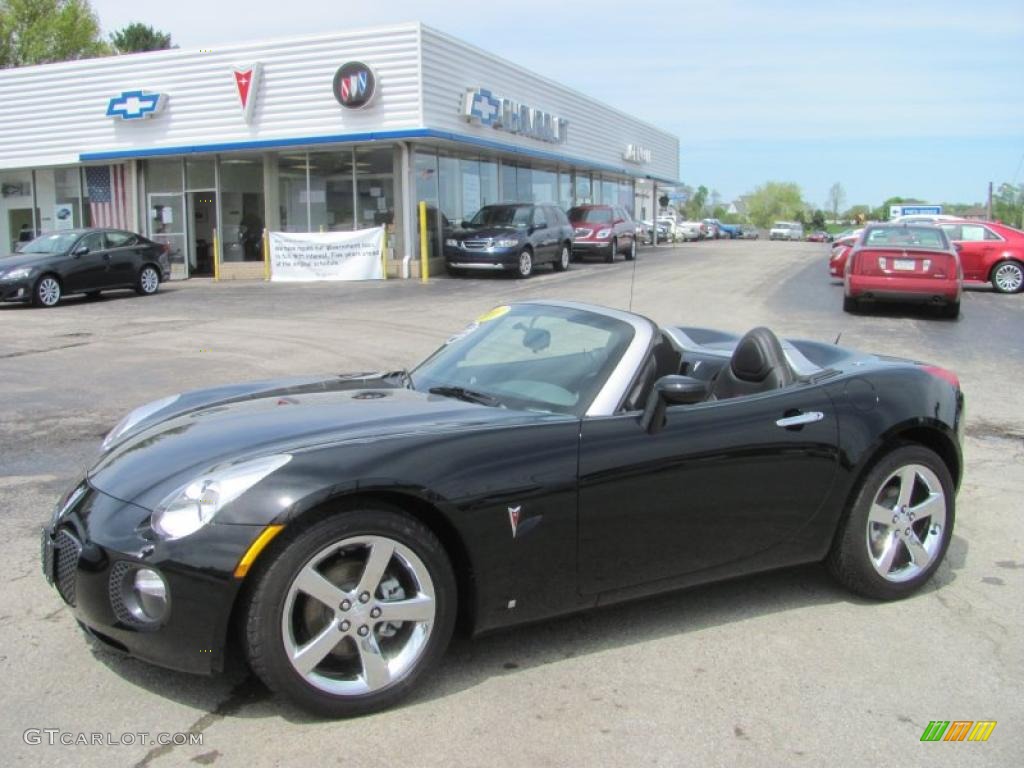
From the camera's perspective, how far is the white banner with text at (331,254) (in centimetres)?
2312

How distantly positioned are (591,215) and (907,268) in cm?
1509

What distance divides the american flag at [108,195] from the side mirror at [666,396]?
2608 centimetres

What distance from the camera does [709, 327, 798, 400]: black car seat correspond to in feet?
14.1

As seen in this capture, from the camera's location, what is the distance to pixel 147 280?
20.1 metres

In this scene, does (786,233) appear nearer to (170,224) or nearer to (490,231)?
(490,231)

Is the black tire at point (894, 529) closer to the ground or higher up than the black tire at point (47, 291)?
closer to the ground

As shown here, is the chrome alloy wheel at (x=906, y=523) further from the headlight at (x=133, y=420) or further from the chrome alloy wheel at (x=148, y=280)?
the chrome alloy wheel at (x=148, y=280)

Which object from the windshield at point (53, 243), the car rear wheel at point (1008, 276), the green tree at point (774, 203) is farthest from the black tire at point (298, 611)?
the green tree at point (774, 203)

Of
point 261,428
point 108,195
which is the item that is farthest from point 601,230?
point 261,428

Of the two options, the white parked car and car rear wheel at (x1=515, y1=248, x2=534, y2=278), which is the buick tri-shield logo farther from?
the white parked car

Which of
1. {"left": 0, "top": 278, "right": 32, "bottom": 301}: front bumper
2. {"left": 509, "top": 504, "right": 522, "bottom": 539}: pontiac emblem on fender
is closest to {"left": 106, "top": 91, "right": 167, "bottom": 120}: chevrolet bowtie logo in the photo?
{"left": 0, "top": 278, "right": 32, "bottom": 301}: front bumper

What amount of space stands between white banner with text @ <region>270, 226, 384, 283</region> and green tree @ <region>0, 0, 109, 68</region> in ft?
110

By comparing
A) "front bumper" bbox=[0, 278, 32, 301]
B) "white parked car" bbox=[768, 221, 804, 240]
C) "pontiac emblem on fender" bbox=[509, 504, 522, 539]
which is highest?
"white parked car" bbox=[768, 221, 804, 240]

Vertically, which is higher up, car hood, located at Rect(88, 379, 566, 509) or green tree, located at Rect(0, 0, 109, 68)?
green tree, located at Rect(0, 0, 109, 68)
